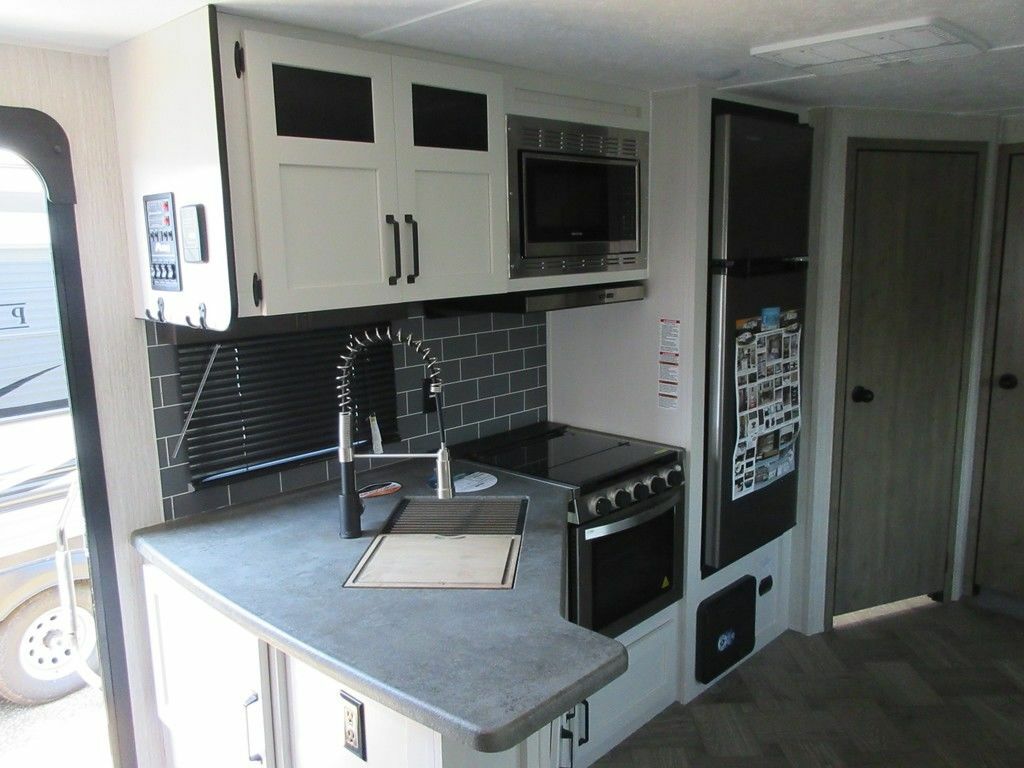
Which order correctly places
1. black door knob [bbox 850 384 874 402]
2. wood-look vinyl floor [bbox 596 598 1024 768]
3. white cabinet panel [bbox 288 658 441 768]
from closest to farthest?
white cabinet panel [bbox 288 658 441 768]
wood-look vinyl floor [bbox 596 598 1024 768]
black door knob [bbox 850 384 874 402]

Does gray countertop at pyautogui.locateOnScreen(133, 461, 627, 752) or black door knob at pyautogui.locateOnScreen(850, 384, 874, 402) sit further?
black door knob at pyautogui.locateOnScreen(850, 384, 874, 402)

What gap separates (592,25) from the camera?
1905mm

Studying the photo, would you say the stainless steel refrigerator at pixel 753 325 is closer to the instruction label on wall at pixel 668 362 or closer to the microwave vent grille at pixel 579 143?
the instruction label on wall at pixel 668 362

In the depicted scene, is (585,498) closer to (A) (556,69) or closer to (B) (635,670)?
(B) (635,670)

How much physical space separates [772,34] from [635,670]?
81.5 inches

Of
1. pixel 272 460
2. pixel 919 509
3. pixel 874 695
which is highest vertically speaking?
pixel 272 460

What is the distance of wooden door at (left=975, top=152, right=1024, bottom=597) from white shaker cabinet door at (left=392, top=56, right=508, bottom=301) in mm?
2470

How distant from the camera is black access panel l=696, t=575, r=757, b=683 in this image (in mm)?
3029

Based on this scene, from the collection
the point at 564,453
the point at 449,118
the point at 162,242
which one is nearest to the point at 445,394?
the point at 564,453

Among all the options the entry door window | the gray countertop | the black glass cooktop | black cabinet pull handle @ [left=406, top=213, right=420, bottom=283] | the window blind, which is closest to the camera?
the gray countertop

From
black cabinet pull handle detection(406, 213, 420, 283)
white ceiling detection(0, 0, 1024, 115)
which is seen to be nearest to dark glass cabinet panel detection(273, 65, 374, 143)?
white ceiling detection(0, 0, 1024, 115)

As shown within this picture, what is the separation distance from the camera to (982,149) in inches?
136

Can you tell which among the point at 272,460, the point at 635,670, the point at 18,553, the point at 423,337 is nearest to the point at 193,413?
the point at 272,460

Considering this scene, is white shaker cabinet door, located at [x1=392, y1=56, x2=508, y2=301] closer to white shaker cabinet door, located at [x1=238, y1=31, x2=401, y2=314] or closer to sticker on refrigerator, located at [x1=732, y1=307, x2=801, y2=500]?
white shaker cabinet door, located at [x1=238, y1=31, x2=401, y2=314]
